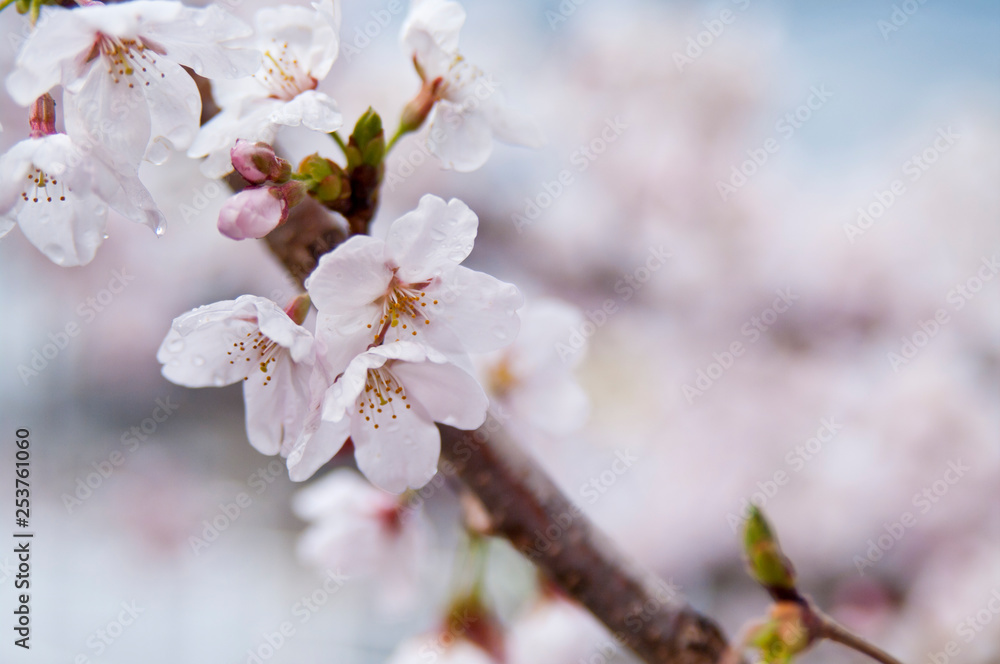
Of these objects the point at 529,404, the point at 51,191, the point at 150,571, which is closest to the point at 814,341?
the point at 529,404

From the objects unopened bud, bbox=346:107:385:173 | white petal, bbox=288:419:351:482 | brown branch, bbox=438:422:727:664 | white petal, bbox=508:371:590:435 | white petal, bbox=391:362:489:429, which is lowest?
white petal, bbox=508:371:590:435

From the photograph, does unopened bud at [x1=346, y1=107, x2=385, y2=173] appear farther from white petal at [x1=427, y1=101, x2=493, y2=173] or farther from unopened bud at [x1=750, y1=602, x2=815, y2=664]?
unopened bud at [x1=750, y1=602, x2=815, y2=664]
